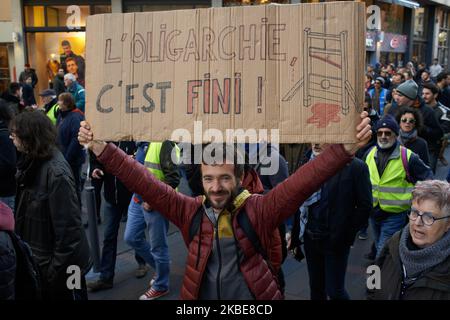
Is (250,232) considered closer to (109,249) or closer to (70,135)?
(109,249)

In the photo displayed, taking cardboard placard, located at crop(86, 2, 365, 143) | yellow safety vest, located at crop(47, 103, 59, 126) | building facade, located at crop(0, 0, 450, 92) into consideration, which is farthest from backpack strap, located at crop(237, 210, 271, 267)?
building facade, located at crop(0, 0, 450, 92)

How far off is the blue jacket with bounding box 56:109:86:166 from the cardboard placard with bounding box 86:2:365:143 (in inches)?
164

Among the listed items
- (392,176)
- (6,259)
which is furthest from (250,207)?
(392,176)

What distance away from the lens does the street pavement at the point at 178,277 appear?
15.5 ft

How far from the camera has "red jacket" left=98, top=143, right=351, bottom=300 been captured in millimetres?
2355

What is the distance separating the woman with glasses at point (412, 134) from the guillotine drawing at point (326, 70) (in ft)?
11.0

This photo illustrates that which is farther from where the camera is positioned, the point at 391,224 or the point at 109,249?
the point at 109,249

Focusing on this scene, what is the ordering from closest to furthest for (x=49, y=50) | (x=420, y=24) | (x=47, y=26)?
1. (x=47, y=26)
2. (x=49, y=50)
3. (x=420, y=24)

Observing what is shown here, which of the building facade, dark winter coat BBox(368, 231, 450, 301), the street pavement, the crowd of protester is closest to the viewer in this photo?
dark winter coat BBox(368, 231, 450, 301)

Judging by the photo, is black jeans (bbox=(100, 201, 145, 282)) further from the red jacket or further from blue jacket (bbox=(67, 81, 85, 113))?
blue jacket (bbox=(67, 81, 85, 113))

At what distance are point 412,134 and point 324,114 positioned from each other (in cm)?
353

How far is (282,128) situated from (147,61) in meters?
0.75

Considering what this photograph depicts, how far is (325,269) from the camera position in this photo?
3.98 metres

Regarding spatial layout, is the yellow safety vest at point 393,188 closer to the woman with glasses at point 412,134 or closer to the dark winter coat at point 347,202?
the dark winter coat at point 347,202
